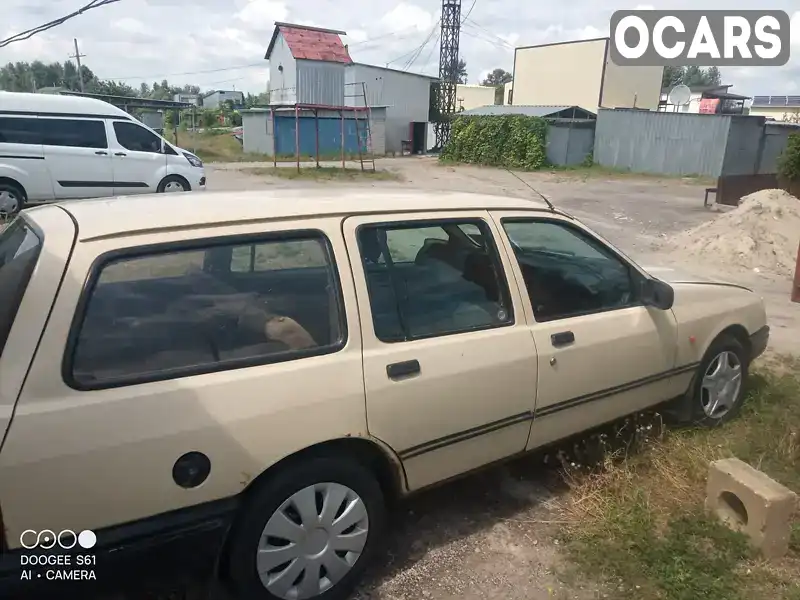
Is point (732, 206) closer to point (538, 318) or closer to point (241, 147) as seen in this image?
point (538, 318)

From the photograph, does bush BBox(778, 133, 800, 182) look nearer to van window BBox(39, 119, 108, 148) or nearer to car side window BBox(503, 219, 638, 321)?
car side window BBox(503, 219, 638, 321)

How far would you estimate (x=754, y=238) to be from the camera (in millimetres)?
10352

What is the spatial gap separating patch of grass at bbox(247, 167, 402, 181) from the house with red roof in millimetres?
15864

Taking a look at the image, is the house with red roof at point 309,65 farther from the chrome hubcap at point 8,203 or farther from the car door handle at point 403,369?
the car door handle at point 403,369

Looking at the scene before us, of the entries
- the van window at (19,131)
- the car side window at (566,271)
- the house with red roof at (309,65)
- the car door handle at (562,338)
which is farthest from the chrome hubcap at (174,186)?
the house with red roof at (309,65)

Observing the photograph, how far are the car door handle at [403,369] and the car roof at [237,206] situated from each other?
2.17 feet

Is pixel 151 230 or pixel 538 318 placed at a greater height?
pixel 151 230

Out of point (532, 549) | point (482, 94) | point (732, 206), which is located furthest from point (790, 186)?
point (482, 94)

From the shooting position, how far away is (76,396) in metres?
2.02

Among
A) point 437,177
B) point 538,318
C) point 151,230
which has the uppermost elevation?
point 151,230

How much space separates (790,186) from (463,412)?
14.9m

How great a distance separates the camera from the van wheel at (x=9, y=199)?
1127 centimetres

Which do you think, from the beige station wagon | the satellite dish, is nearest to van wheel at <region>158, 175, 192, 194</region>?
the beige station wagon

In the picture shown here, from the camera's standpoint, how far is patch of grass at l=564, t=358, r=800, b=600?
2842 mm
